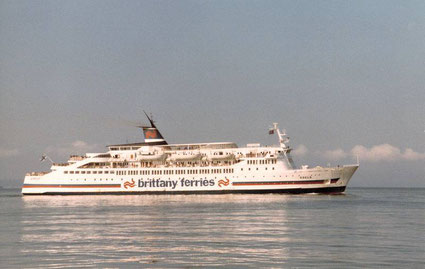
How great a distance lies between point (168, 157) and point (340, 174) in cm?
2027

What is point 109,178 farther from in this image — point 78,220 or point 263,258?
point 263,258

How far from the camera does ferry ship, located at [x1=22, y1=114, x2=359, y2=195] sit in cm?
5506

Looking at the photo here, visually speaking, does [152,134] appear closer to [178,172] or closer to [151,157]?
[151,157]

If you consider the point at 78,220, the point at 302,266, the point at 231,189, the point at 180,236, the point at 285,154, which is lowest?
the point at 302,266

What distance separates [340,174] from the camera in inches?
2200

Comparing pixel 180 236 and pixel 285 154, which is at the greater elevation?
pixel 285 154

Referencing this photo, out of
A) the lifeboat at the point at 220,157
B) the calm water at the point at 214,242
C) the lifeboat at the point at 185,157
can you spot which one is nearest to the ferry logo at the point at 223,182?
the lifeboat at the point at 220,157

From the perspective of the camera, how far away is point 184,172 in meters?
58.9

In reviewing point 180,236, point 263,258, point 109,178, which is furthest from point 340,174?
point 263,258

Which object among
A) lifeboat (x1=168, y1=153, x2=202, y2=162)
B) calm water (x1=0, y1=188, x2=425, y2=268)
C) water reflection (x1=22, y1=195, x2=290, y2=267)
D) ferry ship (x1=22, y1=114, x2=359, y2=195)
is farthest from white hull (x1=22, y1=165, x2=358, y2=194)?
water reflection (x1=22, y1=195, x2=290, y2=267)

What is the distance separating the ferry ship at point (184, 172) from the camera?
55062mm

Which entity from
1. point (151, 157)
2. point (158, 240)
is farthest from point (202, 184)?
point (158, 240)

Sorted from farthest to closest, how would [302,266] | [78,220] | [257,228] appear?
[78,220]
[257,228]
[302,266]

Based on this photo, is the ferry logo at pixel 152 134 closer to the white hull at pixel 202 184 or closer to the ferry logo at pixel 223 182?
the white hull at pixel 202 184
